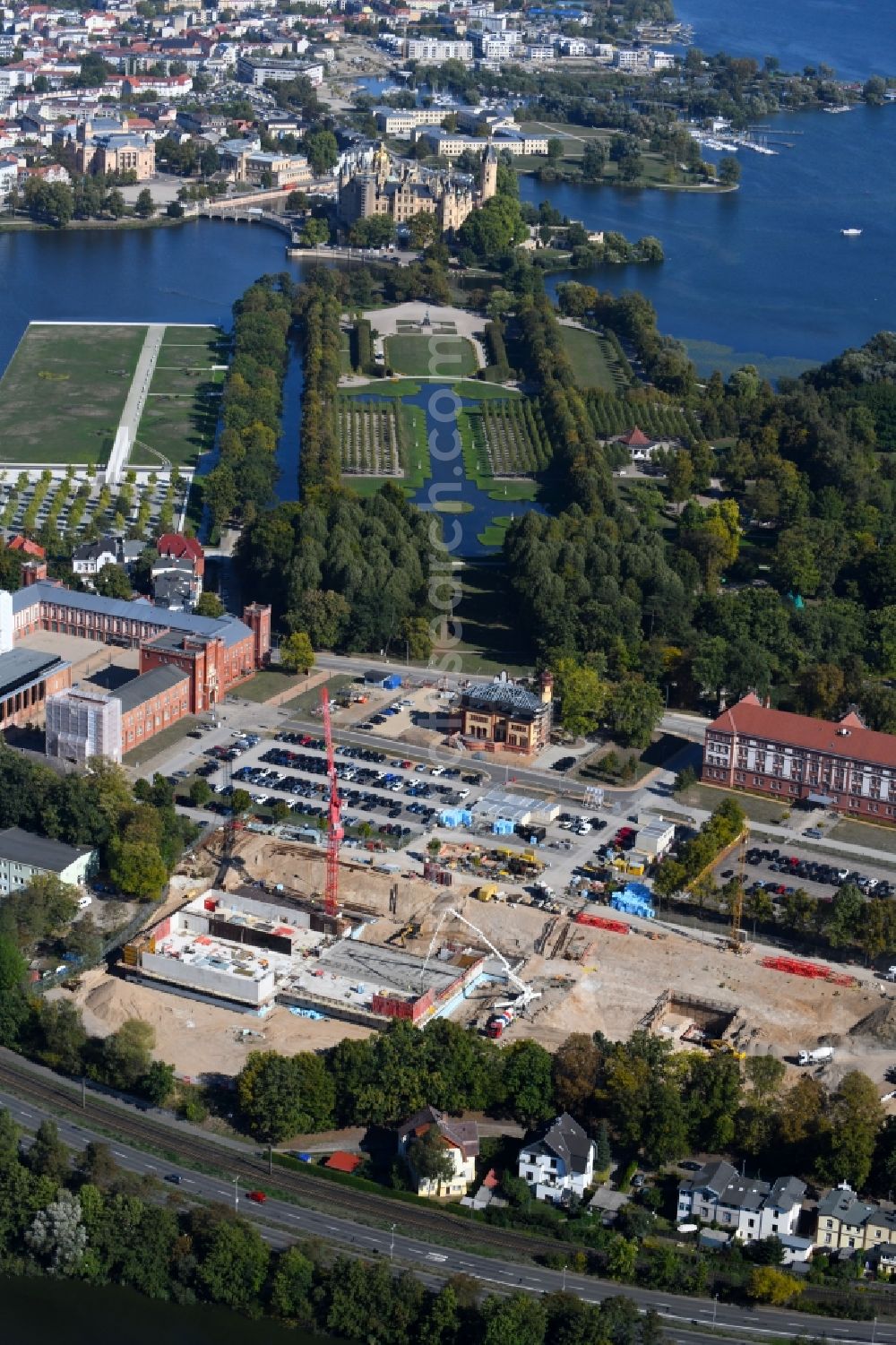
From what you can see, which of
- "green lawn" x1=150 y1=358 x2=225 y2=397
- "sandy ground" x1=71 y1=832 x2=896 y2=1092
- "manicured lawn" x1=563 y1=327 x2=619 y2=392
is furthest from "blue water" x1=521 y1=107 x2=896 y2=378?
"sandy ground" x1=71 y1=832 x2=896 y2=1092

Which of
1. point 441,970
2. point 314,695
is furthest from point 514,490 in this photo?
point 441,970

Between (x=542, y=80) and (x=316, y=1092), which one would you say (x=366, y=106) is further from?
(x=316, y=1092)

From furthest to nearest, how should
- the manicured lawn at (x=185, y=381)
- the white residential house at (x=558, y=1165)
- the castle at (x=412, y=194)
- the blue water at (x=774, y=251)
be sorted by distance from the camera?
the castle at (x=412, y=194), the blue water at (x=774, y=251), the manicured lawn at (x=185, y=381), the white residential house at (x=558, y=1165)

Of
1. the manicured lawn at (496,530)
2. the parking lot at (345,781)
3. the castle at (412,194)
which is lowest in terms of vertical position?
the parking lot at (345,781)

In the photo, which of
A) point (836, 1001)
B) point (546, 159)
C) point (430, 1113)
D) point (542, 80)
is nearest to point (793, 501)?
point (836, 1001)

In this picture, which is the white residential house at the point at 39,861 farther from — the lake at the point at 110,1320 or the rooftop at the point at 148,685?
the lake at the point at 110,1320

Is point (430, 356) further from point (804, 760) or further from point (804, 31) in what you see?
point (804, 31)

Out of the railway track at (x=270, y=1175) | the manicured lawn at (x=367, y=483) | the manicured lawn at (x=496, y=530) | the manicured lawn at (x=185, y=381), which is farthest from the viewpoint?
the manicured lawn at (x=185, y=381)

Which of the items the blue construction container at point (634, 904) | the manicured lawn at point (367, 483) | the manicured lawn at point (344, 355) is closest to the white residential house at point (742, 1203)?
the blue construction container at point (634, 904)
